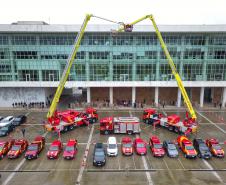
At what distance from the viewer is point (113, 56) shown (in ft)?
156

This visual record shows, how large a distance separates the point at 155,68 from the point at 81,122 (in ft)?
75.2

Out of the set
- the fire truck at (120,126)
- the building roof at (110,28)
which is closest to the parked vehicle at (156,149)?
the fire truck at (120,126)

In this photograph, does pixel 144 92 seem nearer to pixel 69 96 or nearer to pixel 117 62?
pixel 117 62

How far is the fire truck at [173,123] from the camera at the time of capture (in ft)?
104

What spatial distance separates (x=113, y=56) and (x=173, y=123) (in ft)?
72.6

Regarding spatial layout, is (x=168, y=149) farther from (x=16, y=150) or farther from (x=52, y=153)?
(x=16, y=150)

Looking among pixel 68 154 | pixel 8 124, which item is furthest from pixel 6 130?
pixel 68 154

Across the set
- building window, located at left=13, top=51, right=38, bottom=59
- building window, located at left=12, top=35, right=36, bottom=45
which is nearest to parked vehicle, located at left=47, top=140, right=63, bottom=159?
building window, located at left=13, top=51, right=38, bottom=59

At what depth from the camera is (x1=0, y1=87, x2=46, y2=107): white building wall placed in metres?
49.1

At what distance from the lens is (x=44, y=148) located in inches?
1110

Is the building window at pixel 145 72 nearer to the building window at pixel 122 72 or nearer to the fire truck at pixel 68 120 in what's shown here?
the building window at pixel 122 72

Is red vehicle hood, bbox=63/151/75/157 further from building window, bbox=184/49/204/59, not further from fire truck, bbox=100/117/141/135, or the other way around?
building window, bbox=184/49/204/59

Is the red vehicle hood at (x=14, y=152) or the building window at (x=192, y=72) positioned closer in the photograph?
the red vehicle hood at (x=14, y=152)

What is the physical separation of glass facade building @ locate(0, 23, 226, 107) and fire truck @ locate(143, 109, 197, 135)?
44.7 feet
